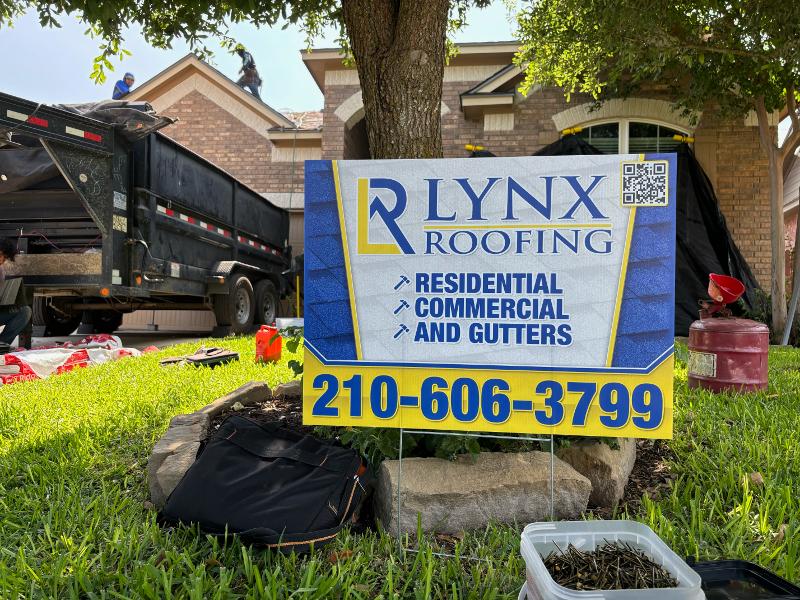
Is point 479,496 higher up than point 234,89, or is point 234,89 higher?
point 234,89

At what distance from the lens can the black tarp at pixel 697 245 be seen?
28.6 ft

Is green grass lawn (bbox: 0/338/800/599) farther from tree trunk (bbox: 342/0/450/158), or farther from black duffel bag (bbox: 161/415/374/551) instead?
tree trunk (bbox: 342/0/450/158)

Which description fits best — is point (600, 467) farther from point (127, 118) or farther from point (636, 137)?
point (636, 137)

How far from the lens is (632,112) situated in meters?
9.49

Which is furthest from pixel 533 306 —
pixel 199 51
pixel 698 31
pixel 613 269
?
pixel 698 31

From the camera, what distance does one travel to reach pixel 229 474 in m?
1.99

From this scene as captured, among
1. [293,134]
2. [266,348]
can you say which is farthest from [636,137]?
[266,348]

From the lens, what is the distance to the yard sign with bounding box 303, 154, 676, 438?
6.31 feet

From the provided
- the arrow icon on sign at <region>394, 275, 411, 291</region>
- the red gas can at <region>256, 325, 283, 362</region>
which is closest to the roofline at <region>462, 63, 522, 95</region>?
the red gas can at <region>256, 325, 283, 362</region>

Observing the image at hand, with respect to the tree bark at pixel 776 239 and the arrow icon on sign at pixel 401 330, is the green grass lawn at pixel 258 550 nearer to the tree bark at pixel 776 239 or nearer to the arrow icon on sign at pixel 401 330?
the arrow icon on sign at pixel 401 330

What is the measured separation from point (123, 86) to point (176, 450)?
12.4 m

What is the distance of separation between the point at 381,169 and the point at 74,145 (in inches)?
191

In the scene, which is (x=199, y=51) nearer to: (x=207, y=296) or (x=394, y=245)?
(x=394, y=245)

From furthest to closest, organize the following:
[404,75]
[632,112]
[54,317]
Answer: [632,112] < [54,317] < [404,75]
